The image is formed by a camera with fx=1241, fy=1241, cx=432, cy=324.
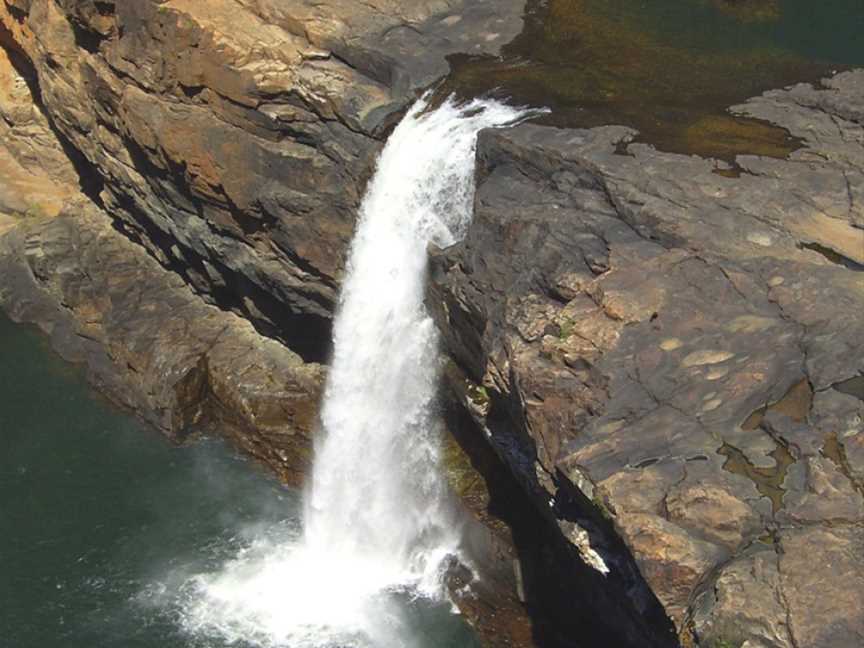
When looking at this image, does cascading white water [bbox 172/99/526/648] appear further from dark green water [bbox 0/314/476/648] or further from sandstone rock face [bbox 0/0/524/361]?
sandstone rock face [bbox 0/0/524/361]

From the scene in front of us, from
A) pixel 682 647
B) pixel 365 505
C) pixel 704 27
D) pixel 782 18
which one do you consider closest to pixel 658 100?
pixel 704 27

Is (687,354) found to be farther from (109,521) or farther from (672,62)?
(109,521)

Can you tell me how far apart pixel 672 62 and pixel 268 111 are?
24.9ft

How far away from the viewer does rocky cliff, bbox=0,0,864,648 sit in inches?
546

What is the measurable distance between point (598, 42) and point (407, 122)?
468cm

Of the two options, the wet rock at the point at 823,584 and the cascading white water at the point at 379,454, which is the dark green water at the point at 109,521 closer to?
the cascading white water at the point at 379,454

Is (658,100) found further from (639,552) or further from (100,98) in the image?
(100,98)

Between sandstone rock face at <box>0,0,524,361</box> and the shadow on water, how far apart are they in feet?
3.33

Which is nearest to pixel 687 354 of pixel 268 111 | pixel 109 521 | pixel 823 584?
pixel 823 584

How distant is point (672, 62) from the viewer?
23.2 m

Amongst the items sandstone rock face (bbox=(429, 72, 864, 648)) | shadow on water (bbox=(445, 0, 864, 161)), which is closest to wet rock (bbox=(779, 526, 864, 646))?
sandstone rock face (bbox=(429, 72, 864, 648))

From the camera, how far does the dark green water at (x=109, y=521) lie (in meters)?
20.7

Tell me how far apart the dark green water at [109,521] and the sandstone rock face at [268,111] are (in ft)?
11.1

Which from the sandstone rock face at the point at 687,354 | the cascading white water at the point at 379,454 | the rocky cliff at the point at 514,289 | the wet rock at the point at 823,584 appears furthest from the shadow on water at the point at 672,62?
the wet rock at the point at 823,584
